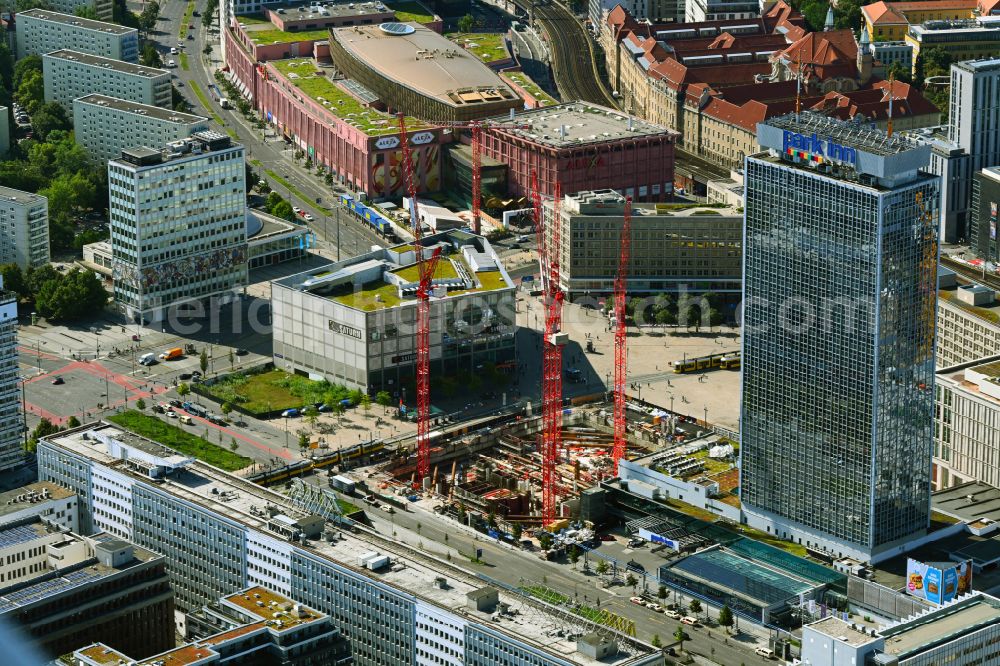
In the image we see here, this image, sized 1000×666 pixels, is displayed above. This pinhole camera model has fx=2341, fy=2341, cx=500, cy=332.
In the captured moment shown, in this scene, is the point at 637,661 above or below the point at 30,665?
below

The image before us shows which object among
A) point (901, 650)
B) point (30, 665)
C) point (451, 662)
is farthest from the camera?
point (451, 662)

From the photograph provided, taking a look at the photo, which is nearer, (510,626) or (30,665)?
(30,665)

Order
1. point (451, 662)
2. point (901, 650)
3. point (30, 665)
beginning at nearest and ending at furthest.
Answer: point (30, 665)
point (901, 650)
point (451, 662)

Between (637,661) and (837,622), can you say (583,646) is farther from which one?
(837,622)

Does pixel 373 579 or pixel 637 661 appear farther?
pixel 373 579

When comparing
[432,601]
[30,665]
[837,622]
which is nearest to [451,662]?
[432,601]

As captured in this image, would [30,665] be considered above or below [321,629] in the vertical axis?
above

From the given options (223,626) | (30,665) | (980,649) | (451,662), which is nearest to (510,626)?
(451,662)

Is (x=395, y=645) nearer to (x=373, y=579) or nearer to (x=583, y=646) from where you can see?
(x=373, y=579)

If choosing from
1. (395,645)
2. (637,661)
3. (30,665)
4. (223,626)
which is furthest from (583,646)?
(30,665)
